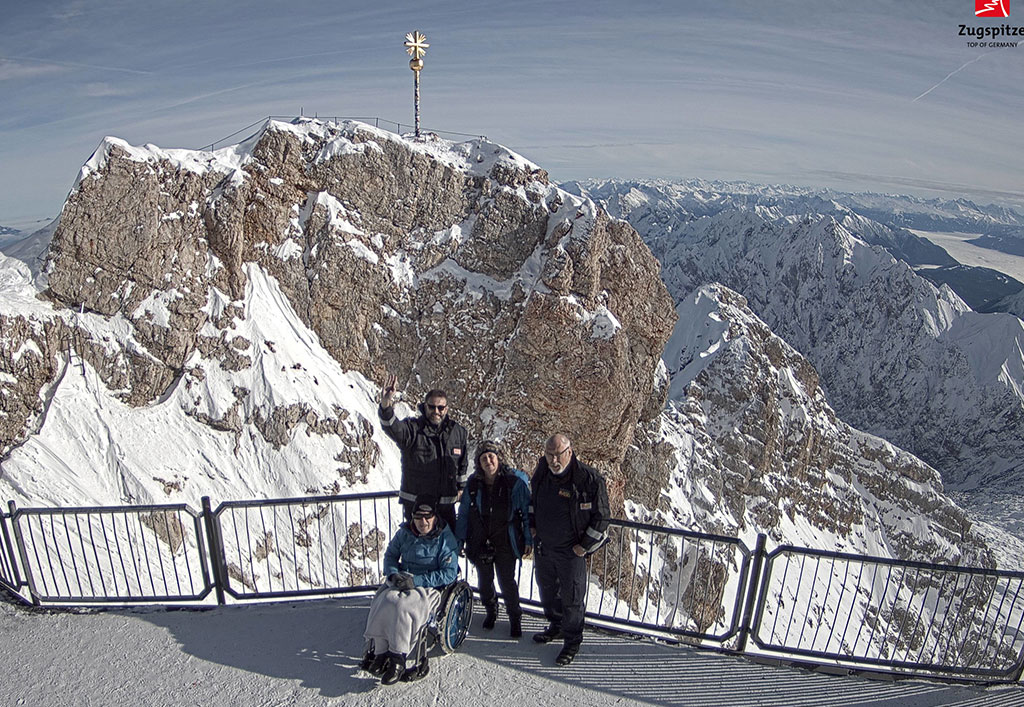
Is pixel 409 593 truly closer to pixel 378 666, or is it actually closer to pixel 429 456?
pixel 378 666

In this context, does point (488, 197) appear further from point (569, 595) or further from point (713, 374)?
point (713, 374)

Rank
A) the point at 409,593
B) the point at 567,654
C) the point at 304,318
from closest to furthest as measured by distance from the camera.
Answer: the point at 409,593 < the point at 567,654 < the point at 304,318

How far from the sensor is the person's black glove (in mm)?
5457

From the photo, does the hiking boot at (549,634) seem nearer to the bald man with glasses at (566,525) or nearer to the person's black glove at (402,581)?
the bald man with glasses at (566,525)

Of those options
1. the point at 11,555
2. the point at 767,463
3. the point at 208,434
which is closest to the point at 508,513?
the point at 11,555

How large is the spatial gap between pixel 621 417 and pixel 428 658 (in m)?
21.3

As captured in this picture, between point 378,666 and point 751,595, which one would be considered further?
point 751,595

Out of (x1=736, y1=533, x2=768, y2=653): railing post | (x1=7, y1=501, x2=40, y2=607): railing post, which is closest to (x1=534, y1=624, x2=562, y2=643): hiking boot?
(x1=736, y1=533, x2=768, y2=653): railing post

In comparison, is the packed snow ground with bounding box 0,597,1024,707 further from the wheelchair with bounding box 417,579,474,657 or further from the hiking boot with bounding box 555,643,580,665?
the wheelchair with bounding box 417,579,474,657

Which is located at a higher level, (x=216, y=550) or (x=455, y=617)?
(x=216, y=550)

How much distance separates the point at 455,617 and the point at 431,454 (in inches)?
63.4

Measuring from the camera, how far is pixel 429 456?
20.7 ft

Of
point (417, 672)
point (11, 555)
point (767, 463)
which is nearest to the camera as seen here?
point (417, 672)

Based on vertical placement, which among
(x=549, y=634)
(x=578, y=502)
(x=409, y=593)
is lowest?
(x=549, y=634)
